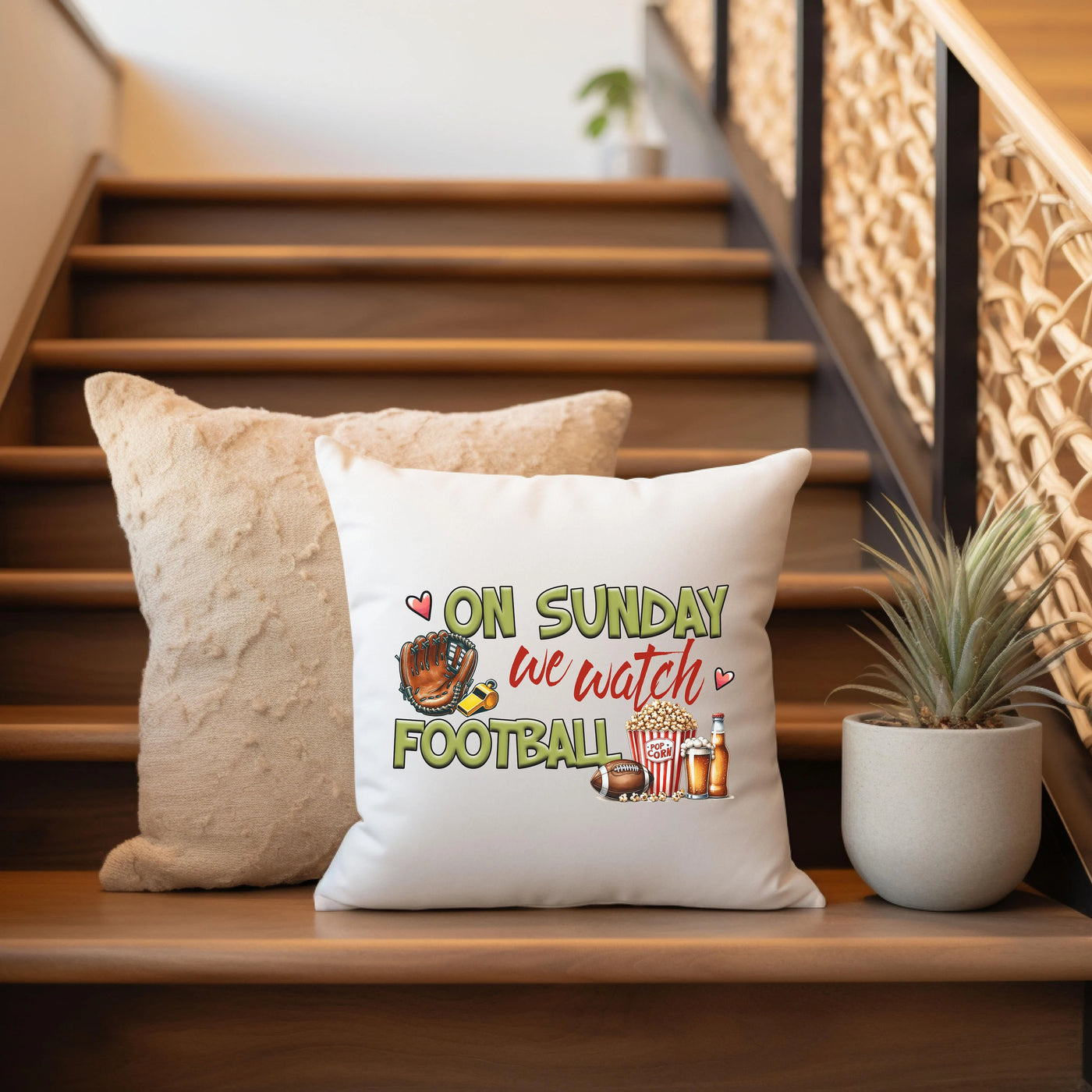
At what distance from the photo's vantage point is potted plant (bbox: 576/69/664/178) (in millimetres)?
2910

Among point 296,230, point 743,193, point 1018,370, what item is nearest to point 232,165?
point 296,230

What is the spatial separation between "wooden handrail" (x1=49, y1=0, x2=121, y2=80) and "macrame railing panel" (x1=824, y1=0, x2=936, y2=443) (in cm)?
130

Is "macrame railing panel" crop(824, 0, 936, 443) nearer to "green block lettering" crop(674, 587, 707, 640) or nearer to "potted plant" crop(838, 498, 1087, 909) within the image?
"potted plant" crop(838, 498, 1087, 909)

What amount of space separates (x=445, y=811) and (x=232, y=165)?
270 centimetres

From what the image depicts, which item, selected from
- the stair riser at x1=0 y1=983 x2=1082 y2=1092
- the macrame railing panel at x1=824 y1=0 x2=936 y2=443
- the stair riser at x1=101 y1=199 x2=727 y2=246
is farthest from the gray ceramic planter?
the stair riser at x1=101 y1=199 x2=727 y2=246

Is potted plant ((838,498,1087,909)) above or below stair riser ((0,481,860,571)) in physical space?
below

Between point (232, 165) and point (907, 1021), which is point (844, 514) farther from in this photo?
point (232, 165)

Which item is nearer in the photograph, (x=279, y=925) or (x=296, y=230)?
(x=279, y=925)

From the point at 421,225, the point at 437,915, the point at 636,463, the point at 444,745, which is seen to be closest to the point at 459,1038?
the point at 437,915

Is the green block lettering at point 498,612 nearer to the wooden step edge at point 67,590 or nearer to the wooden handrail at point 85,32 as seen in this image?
the wooden step edge at point 67,590

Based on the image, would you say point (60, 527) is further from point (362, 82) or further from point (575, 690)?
point (362, 82)

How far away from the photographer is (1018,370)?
126cm

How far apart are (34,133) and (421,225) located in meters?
0.73

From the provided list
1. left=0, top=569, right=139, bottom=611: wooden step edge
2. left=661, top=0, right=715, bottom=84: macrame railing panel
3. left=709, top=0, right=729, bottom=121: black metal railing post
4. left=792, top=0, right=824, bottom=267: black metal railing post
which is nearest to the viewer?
left=0, top=569, right=139, bottom=611: wooden step edge
